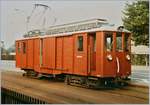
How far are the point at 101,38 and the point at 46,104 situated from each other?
4951 millimetres

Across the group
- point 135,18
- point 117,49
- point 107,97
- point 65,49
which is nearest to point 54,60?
point 65,49

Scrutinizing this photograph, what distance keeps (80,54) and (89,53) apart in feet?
2.30

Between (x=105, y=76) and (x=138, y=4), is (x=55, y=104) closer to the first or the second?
(x=105, y=76)

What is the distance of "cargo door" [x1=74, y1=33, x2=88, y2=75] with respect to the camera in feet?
54.6

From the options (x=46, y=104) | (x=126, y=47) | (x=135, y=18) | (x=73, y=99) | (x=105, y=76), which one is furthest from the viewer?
(x=135, y=18)

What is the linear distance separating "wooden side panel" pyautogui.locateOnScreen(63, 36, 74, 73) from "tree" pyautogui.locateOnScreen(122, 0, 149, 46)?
1700 cm

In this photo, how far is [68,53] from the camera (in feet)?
59.4

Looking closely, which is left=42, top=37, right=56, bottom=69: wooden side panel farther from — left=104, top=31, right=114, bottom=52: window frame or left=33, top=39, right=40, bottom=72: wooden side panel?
left=104, top=31, right=114, bottom=52: window frame

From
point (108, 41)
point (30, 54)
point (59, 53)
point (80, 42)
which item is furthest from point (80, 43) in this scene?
point (30, 54)

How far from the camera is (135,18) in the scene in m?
34.8

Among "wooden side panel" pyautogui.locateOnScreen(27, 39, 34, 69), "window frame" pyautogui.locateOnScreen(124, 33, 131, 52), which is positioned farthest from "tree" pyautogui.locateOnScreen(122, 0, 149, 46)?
"window frame" pyautogui.locateOnScreen(124, 33, 131, 52)

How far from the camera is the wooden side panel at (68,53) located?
17.8 m

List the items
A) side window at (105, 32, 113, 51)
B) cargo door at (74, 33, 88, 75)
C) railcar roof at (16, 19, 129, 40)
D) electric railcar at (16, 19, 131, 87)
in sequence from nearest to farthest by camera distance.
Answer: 1. electric railcar at (16, 19, 131, 87)
2. side window at (105, 32, 113, 51)
3. railcar roof at (16, 19, 129, 40)
4. cargo door at (74, 33, 88, 75)

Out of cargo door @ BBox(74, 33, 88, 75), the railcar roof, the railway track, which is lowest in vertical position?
the railway track
